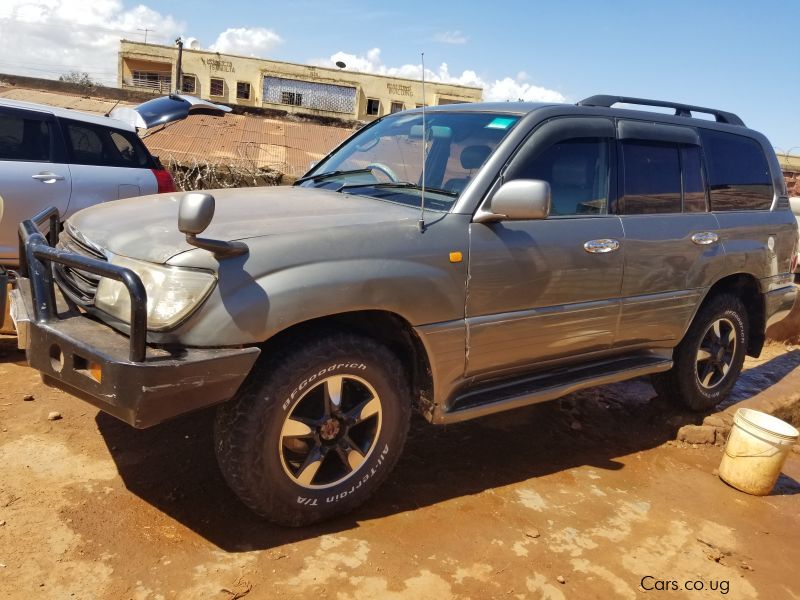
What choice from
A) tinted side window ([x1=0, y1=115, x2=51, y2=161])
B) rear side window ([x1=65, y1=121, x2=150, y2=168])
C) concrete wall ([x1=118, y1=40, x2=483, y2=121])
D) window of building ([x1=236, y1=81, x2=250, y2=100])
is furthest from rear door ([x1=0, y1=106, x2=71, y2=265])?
window of building ([x1=236, y1=81, x2=250, y2=100])

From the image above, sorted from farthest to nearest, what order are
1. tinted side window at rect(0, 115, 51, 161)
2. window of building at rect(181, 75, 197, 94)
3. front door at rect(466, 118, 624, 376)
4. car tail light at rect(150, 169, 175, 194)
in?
window of building at rect(181, 75, 197, 94), car tail light at rect(150, 169, 175, 194), tinted side window at rect(0, 115, 51, 161), front door at rect(466, 118, 624, 376)

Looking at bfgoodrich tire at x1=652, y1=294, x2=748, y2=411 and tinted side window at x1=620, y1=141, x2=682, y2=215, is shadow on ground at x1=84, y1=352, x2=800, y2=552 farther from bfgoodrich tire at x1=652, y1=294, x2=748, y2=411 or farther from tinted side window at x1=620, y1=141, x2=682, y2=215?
tinted side window at x1=620, y1=141, x2=682, y2=215

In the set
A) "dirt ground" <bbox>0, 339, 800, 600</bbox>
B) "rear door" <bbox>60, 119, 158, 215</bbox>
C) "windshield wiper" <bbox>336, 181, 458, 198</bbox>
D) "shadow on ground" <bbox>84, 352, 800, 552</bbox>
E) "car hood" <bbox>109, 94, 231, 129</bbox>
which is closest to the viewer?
"dirt ground" <bbox>0, 339, 800, 600</bbox>

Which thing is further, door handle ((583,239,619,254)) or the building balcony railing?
the building balcony railing

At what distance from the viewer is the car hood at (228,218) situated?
2.66 meters

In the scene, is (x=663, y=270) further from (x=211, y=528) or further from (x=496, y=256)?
(x=211, y=528)

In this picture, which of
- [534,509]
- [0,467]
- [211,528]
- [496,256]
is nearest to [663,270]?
[496,256]

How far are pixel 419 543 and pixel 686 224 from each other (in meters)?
2.62

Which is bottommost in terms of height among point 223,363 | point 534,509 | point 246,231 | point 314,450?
point 534,509

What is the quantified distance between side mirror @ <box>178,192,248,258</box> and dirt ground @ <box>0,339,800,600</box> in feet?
4.04

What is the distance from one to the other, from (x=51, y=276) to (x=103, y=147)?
Answer: 3694mm

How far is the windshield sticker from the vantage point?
352 cm

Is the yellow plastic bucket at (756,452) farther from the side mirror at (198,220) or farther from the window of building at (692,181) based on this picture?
the side mirror at (198,220)

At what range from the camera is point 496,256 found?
318cm
